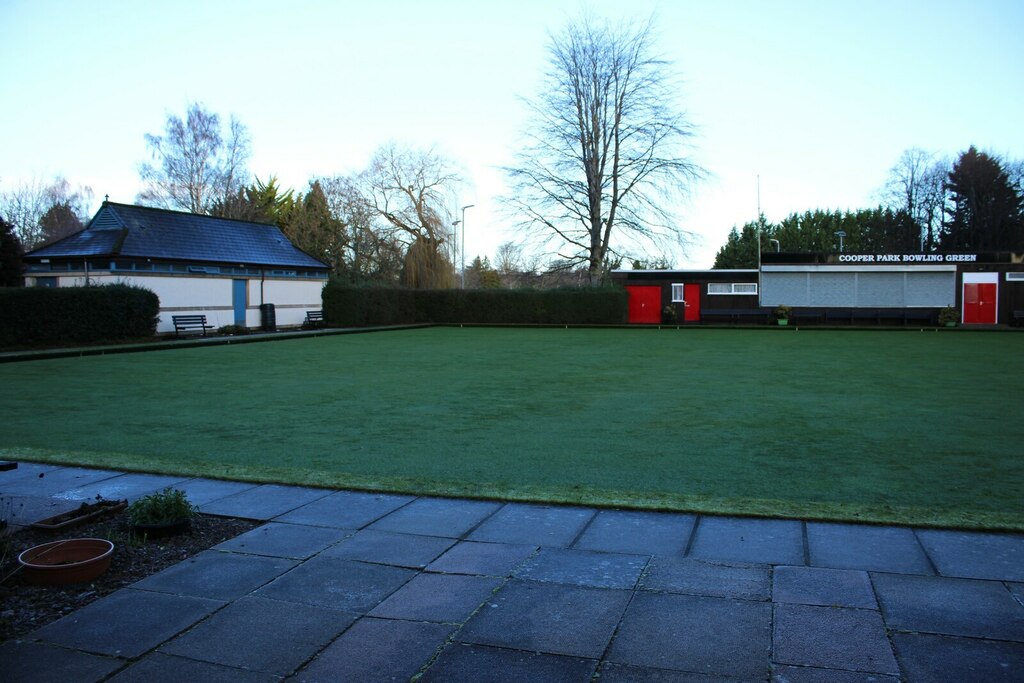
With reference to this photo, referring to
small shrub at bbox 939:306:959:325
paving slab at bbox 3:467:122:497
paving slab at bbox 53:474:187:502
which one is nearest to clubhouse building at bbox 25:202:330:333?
paving slab at bbox 3:467:122:497

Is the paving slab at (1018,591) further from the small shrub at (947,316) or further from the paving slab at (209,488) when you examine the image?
the small shrub at (947,316)

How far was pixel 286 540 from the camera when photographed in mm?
3943

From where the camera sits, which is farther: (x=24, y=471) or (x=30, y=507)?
(x=24, y=471)

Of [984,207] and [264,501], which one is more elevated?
[984,207]

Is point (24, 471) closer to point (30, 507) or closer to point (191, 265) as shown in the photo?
point (30, 507)

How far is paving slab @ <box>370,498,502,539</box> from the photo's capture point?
4.11 m

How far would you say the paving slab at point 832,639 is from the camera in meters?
2.56

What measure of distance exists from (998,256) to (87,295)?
→ 3336 cm

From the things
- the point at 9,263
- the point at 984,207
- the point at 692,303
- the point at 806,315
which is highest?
the point at 984,207

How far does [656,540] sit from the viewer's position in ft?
12.9

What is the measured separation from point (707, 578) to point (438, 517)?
1.68 meters

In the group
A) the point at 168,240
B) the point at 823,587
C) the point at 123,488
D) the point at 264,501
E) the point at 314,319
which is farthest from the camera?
the point at 314,319

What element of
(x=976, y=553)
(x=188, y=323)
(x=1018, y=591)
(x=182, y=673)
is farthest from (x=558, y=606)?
(x=188, y=323)

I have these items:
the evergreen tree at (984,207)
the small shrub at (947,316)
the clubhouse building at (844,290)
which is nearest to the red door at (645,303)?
the clubhouse building at (844,290)
